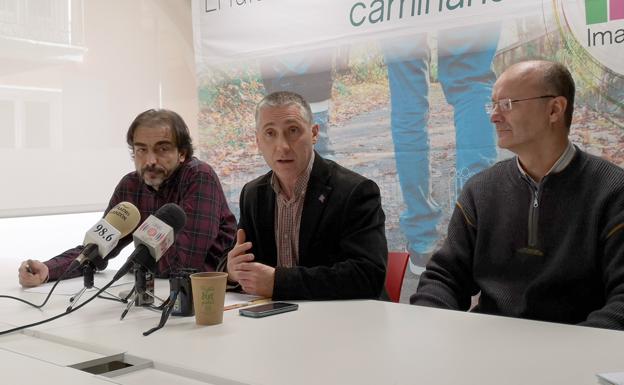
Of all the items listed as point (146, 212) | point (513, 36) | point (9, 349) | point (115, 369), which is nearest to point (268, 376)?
point (115, 369)

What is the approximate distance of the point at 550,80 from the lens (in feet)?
7.04

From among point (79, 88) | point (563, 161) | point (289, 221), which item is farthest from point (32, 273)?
point (79, 88)

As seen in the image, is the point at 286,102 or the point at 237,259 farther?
the point at 286,102

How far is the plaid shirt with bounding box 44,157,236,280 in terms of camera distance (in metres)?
2.58

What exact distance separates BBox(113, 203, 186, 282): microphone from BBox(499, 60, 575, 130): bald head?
1.29 metres

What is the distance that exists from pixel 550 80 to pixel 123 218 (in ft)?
5.02

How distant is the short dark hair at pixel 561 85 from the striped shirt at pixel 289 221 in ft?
2.96

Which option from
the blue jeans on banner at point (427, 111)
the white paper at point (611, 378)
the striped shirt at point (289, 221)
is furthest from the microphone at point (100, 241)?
the blue jeans on banner at point (427, 111)

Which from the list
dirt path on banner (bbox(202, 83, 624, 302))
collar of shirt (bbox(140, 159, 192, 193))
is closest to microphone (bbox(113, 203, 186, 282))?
collar of shirt (bbox(140, 159, 192, 193))

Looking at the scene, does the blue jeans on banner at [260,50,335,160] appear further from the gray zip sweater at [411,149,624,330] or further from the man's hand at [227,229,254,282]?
the man's hand at [227,229,254,282]

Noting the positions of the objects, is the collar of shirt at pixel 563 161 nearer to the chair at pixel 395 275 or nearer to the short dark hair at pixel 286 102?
the chair at pixel 395 275

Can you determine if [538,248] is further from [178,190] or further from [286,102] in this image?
[178,190]

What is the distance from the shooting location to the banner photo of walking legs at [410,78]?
2.98m

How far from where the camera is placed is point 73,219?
466 centimetres
